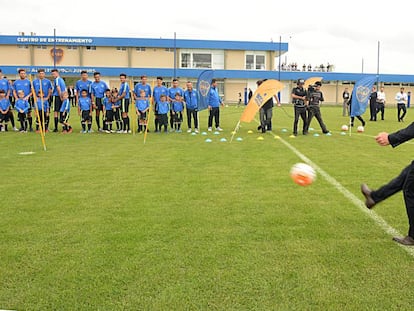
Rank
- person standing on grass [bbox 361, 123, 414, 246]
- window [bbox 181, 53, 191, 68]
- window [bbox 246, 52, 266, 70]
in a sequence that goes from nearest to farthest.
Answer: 1. person standing on grass [bbox 361, 123, 414, 246]
2. window [bbox 181, 53, 191, 68]
3. window [bbox 246, 52, 266, 70]

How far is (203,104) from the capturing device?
15164 millimetres

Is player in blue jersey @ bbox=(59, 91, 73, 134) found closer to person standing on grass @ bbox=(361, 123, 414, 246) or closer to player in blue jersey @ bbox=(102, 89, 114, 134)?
player in blue jersey @ bbox=(102, 89, 114, 134)

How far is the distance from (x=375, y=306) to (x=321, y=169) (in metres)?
5.31

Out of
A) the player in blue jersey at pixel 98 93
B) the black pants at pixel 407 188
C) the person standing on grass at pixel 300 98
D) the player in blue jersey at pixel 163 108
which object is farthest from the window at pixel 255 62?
the black pants at pixel 407 188

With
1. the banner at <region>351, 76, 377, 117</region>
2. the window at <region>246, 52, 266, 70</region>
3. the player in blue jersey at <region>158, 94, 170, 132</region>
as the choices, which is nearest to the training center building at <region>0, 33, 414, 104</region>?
the window at <region>246, 52, 266, 70</region>

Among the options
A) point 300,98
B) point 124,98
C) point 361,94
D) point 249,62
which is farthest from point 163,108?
point 249,62

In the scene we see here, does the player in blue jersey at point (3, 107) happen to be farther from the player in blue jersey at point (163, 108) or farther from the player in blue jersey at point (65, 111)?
the player in blue jersey at point (163, 108)

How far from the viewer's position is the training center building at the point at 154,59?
5203 cm

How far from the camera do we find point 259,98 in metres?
13.1

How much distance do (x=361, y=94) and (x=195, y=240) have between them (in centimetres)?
1274

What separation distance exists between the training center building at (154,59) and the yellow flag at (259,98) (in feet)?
126

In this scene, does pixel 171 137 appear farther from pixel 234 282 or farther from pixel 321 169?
pixel 234 282

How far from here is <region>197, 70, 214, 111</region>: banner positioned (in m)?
15.0

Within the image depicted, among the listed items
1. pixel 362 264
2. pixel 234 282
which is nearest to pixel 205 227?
pixel 234 282
